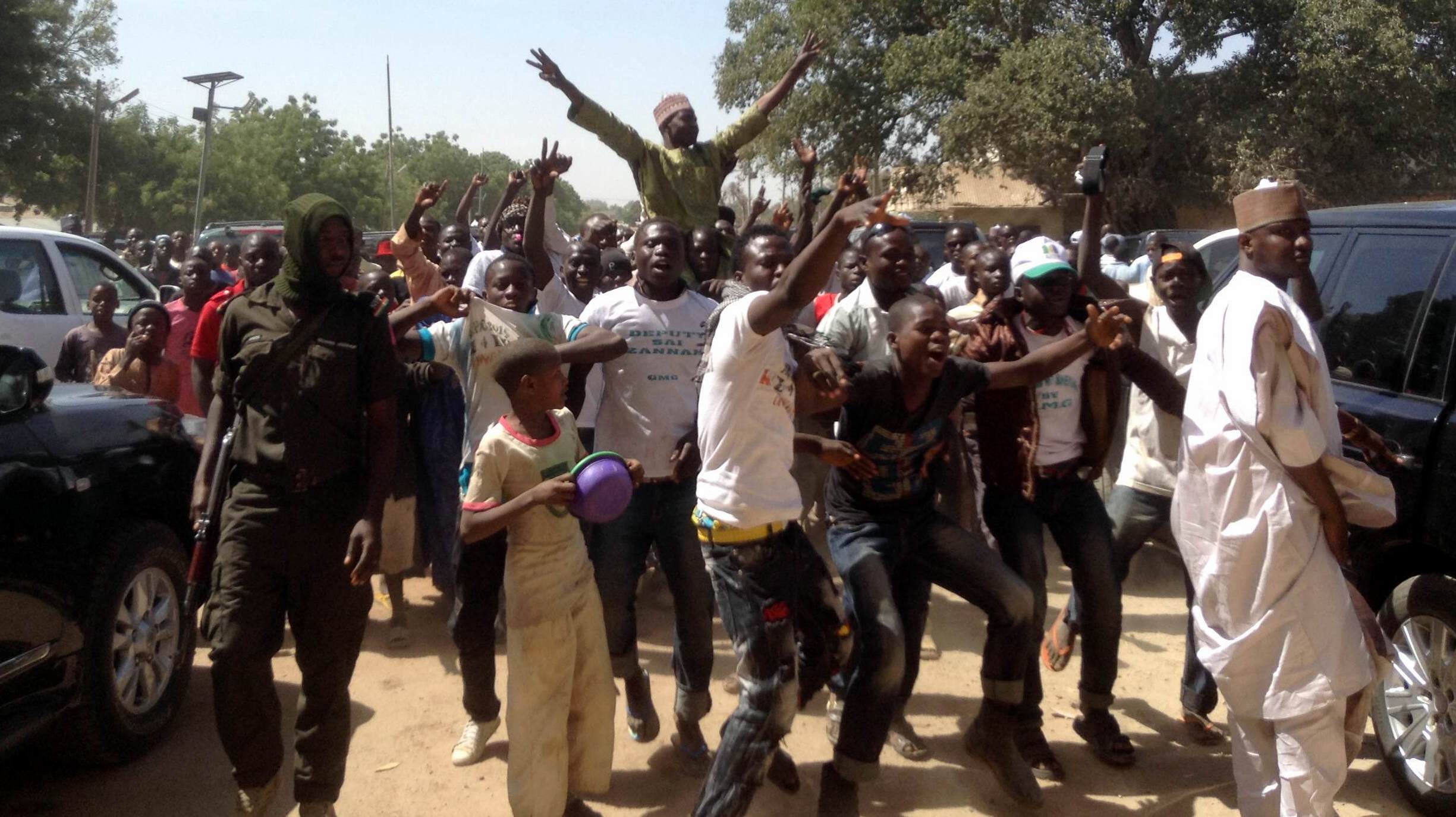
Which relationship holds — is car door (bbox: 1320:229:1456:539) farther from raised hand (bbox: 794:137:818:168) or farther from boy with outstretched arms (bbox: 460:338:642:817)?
boy with outstretched arms (bbox: 460:338:642:817)

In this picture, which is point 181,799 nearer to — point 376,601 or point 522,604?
point 522,604

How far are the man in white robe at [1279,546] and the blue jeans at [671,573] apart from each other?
165 centimetres

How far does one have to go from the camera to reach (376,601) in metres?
6.21

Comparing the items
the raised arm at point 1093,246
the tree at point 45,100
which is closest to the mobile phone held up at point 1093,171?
the raised arm at point 1093,246

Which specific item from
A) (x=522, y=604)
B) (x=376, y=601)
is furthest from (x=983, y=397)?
(x=376, y=601)

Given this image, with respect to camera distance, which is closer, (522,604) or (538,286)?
(522,604)

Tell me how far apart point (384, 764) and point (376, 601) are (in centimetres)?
207

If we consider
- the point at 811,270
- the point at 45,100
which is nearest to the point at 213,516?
the point at 811,270

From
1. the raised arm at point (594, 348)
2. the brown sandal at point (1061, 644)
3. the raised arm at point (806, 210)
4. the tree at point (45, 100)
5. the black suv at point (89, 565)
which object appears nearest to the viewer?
the black suv at point (89, 565)

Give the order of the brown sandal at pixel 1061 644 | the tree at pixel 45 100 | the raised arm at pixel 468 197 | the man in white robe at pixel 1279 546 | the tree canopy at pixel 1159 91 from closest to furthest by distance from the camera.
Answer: the man in white robe at pixel 1279 546 → the brown sandal at pixel 1061 644 → the raised arm at pixel 468 197 → the tree canopy at pixel 1159 91 → the tree at pixel 45 100

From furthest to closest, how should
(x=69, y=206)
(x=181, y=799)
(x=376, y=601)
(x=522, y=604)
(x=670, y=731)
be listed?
(x=69, y=206), (x=376, y=601), (x=670, y=731), (x=181, y=799), (x=522, y=604)

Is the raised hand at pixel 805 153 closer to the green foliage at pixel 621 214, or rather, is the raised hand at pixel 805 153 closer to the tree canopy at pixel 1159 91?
the green foliage at pixel 621 214

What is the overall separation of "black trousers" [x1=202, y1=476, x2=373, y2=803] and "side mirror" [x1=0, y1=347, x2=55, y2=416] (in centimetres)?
102

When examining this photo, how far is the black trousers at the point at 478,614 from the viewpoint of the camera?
4012 mm
